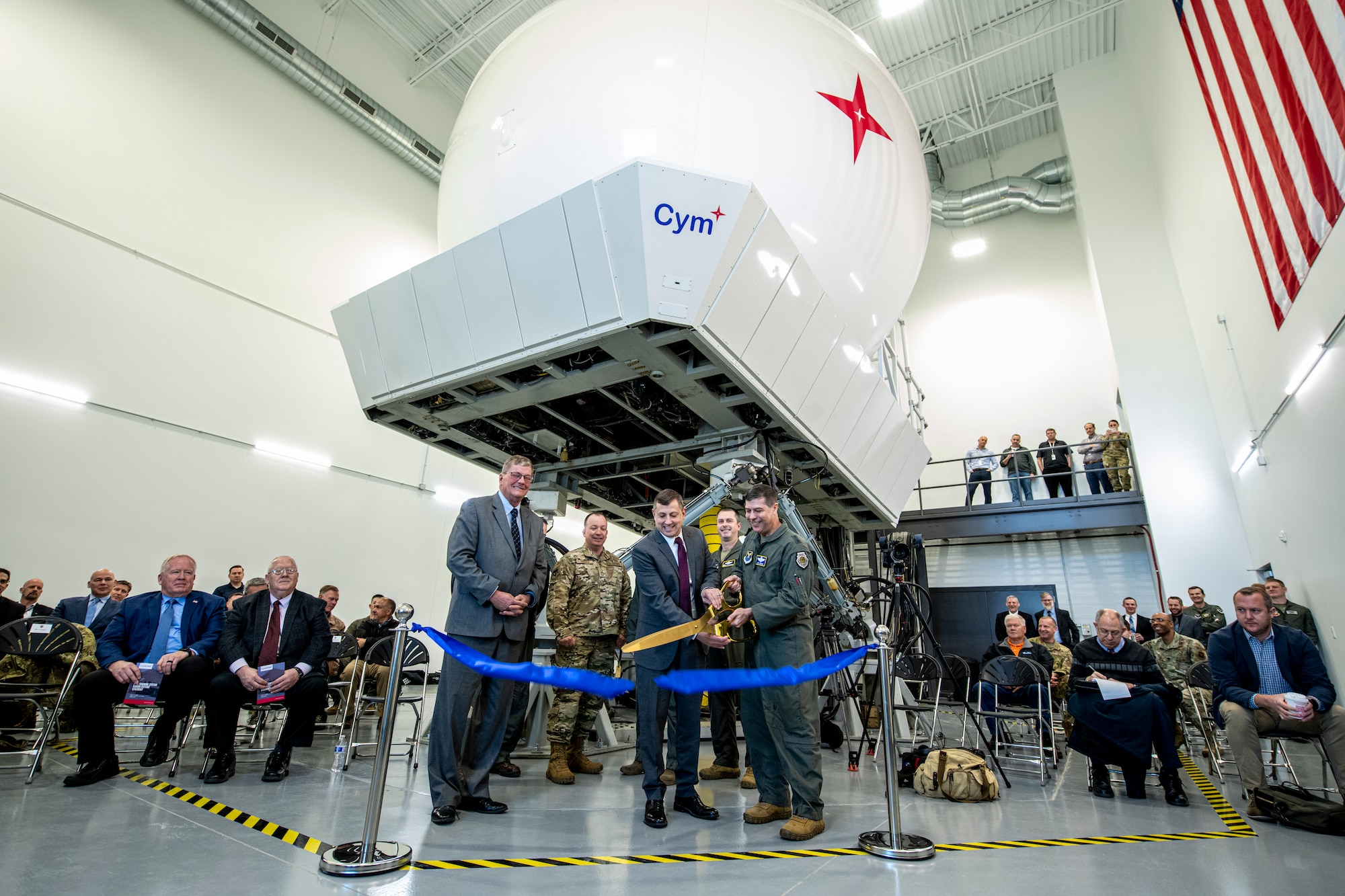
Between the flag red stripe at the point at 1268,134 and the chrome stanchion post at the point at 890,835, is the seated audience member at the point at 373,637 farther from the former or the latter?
the flag red stripe at the point at 1268,134

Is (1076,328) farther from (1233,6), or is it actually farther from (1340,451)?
(1340,451)

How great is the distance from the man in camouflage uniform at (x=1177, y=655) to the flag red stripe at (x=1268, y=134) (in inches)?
128

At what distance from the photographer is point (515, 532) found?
3195 millimetres

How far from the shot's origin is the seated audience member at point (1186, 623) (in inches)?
280

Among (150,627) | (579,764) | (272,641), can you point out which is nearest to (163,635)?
(150,627)

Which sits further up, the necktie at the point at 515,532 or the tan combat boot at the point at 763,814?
the necktie at the point at 515,532

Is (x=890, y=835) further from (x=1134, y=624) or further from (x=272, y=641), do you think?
(x=1134, y=624)

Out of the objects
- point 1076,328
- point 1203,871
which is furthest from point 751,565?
point 1076,328

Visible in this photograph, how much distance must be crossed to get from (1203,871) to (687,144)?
425 cm

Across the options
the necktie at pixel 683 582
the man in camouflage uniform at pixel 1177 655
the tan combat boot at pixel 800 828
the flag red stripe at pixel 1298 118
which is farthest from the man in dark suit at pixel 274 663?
the flag red stripe at pixel 1298 118

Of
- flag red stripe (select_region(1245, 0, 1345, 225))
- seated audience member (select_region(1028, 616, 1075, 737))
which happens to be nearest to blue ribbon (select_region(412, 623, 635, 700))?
seated audience member (select_region(1028, 616, 1075, 737))

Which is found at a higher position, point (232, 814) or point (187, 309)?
point (187, 309)

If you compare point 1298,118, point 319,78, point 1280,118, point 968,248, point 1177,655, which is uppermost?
point 968,248

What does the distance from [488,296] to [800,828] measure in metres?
3.49
